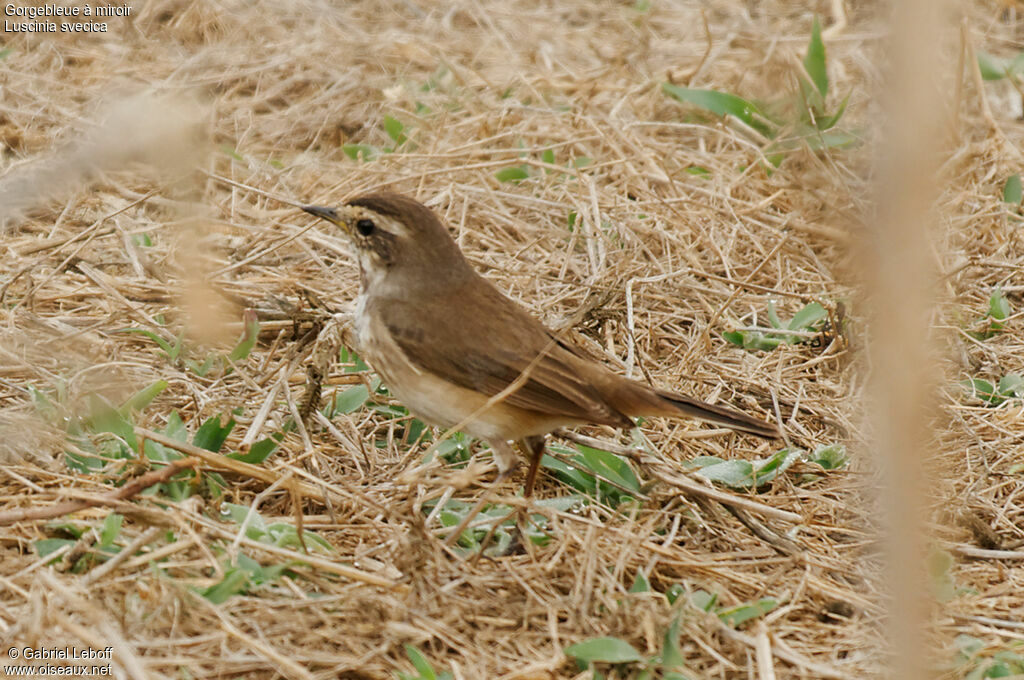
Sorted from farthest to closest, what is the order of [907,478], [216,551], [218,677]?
[216,551] → [218,677] → [907,478]

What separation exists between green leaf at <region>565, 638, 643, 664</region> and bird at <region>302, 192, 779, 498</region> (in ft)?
3.47

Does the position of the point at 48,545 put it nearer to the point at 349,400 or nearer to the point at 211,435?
the point at 211,435

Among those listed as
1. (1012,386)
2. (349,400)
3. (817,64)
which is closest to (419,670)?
(349,400)

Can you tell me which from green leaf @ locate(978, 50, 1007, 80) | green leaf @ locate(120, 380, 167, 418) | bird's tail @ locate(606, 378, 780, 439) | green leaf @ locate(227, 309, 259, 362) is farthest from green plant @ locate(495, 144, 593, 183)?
green leaf @ locate(978, 50, 1007, 80)

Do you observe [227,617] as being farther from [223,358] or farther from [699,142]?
[699,142]

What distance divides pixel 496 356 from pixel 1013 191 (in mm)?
4182

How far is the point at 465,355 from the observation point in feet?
16.2

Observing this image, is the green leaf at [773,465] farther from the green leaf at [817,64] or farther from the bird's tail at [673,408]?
the green leaf at [817,64]

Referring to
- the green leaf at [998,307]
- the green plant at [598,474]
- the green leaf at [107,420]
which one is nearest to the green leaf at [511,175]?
the green plant at [598,474]

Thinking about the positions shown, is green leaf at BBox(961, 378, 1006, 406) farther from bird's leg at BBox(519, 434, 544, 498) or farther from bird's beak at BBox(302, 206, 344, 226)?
bird's beak at BBox(302, 206, 344, 226)

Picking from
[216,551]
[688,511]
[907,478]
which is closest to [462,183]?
[688,511]

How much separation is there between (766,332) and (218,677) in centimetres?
367

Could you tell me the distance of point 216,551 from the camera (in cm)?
421

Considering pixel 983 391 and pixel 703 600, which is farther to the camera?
pixel 983 391
